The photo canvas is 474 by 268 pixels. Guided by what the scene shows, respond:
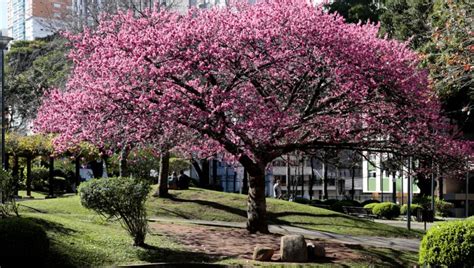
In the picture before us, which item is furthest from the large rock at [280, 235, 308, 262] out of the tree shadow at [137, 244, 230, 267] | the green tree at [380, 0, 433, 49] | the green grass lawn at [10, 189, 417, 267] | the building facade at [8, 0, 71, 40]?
the building facade at [8, 0, 71, 40]

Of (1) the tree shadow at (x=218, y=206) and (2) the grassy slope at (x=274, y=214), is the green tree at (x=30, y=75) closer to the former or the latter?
(1) the tree shadow at (x=218, y=206)

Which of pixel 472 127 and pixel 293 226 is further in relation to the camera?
pixel 472 127

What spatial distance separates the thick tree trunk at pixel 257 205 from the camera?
785 inches

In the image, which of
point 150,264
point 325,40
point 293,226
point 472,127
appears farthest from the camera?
point 472,127

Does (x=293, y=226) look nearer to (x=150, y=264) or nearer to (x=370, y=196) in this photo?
(x=150, y=264)

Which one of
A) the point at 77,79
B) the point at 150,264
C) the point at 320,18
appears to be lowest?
the point at 150,264

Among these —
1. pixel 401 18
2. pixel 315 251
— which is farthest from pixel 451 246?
pixel 401 18

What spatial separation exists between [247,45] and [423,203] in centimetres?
2968

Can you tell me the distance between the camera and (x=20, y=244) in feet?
44.0

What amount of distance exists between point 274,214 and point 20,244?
1293 cm

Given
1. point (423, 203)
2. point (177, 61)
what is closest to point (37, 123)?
point (177, 61)

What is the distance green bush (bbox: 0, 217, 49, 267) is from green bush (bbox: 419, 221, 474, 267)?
768cm

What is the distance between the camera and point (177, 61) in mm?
17312

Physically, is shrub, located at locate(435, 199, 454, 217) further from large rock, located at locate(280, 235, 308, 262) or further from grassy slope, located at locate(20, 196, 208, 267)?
large rock, located at locate(280, 235, 308, 262)
